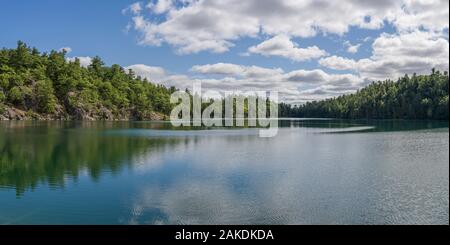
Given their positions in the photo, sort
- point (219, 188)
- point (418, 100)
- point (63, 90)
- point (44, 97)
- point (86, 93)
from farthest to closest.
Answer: point (418, 100) → point (86, 93) → point (63, 90) → point (44, 97) → point (219, 188)

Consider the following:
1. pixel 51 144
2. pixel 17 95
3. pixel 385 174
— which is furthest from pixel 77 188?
pixel 17 95

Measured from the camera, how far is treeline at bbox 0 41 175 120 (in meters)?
130

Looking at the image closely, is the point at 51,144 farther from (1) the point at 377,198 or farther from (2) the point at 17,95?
(2) the point at 17,95

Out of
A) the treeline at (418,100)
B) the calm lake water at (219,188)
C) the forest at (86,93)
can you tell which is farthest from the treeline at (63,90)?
the treeline at (418,100)

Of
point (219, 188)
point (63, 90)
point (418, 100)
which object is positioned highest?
point (63, 90)

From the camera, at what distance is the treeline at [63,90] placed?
130500 mm

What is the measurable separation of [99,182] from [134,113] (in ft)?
542

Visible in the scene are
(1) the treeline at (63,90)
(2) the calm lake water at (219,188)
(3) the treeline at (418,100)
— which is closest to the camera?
(2) the calm lake water at (219,188)

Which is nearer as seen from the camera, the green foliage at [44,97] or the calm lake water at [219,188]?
the calm lake water at [219,188]

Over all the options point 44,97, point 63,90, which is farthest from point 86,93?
point 44,97

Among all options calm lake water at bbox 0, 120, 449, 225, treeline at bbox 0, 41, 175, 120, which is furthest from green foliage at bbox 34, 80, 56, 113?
calm lake water at bbox 0, 120, 449, 225

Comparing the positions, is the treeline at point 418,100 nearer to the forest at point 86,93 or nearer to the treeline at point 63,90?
the forest at point 86,93

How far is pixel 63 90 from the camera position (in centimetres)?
15150

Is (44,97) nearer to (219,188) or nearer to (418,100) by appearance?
(219,188)
